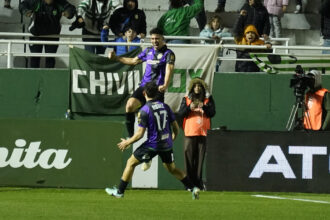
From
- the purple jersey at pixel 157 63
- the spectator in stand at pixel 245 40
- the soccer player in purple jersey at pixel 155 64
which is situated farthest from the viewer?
the spectator in stand at pixel 245 40

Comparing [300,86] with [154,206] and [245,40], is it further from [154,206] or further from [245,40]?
[154,206]

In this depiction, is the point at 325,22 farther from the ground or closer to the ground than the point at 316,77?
farther from the ground

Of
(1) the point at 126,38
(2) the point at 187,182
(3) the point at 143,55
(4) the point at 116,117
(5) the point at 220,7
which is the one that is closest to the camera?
(2) the point at 187,182

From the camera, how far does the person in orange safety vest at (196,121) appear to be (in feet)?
64.1

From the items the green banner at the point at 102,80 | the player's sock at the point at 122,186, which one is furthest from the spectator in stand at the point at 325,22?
the player's sock at the point at 122,186

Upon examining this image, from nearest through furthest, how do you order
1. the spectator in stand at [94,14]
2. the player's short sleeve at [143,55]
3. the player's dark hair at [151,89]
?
1. the player's dark hair at [151,89]
2. the player's short sleeve at [143,55]
3. the spectator in stand at [94,14]

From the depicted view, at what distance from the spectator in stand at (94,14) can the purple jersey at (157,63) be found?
286 centimetres

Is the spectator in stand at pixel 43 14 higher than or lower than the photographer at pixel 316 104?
higher

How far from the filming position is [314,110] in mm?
19859

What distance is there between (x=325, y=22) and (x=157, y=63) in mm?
6725

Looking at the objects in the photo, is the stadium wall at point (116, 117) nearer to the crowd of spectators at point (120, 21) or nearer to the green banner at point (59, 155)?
→ the green banner at point (59, 155)

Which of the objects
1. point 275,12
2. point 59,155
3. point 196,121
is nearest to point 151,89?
point 196,121

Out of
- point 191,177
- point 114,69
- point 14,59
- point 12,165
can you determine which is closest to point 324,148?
point 191,177

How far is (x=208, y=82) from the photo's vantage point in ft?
68.0
